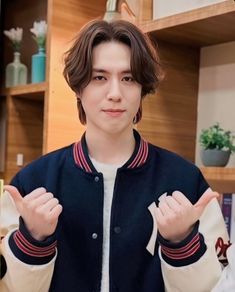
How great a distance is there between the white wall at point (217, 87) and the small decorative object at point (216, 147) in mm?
157

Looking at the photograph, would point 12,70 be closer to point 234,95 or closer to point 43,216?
point 234,95

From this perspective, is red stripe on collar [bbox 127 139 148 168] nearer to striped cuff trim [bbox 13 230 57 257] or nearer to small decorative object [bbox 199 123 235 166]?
striped cuff trim [bbox 13 230 57 257]

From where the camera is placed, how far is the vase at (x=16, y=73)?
2.43 m

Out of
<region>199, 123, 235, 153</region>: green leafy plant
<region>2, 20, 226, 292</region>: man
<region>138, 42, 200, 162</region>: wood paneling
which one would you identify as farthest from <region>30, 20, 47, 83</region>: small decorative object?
<region>2, 20, 226, 292</region>: man

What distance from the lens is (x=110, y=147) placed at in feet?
3.52

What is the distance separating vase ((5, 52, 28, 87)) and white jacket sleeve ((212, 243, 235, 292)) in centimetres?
171

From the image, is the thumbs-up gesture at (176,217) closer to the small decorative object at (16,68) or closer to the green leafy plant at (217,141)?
the green leafy plant at (217,141)

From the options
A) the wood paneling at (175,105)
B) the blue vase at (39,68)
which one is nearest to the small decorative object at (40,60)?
the blue vase at (39,68)

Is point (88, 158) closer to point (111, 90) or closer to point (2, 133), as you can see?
point (111, 90)

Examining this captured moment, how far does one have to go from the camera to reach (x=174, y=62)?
5.18 ft

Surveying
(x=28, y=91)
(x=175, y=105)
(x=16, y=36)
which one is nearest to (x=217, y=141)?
(x=175, y=105)

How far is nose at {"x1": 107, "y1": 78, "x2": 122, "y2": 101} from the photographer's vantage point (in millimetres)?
995

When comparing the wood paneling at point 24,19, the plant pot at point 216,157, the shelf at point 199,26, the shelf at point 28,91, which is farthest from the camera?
the wood paneling at point 24,19

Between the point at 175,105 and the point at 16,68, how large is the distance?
1126mm
